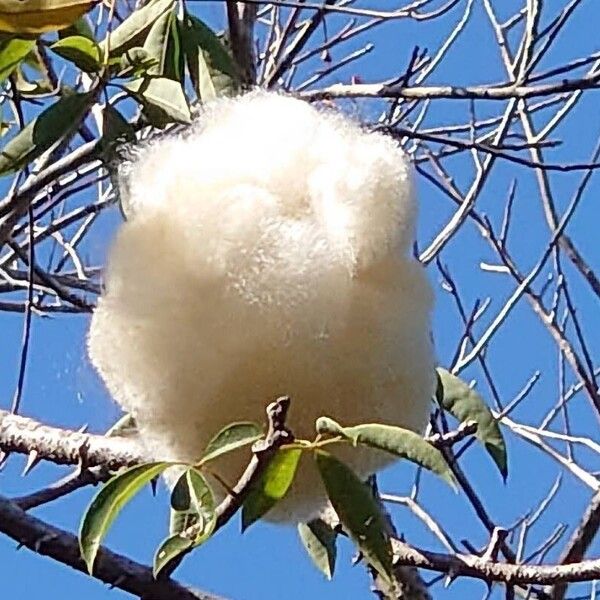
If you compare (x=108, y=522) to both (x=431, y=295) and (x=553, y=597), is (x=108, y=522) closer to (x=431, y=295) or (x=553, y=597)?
(x=431, y=295)

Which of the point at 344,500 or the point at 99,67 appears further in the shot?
the point at 99,67

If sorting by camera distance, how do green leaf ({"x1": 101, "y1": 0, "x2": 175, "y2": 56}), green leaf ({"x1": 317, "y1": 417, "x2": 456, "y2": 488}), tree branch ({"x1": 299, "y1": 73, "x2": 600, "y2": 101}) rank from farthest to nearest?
1. tree branch ({"x1": 299, "y1": 73, "x2": 600, "y2": 101})
2. green leaf ({"x1": 101, "y1": 0, "x2": 175, "y2": 56})
3. green leaf ({"x1": 317, "y1": 417, "x2": 456, "y2": 488})

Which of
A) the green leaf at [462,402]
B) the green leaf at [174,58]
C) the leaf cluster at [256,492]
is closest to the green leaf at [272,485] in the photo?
the leaf cluster at [256,492]

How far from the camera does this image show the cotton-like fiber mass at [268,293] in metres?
0.82

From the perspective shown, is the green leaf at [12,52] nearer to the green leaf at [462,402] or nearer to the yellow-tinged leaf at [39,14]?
the yellow-tinged leaf at [39,14]

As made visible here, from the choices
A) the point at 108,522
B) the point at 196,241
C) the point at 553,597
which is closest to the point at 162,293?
the point at 196,241

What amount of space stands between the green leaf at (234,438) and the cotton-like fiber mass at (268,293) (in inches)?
2.0

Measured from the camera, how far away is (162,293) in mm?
839

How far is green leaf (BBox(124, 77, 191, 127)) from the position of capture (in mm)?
976

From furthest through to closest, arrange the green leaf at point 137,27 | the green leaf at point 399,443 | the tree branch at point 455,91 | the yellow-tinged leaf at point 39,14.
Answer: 1. the tree branch at point 455,91
2. the green leaf at point 137,27
3. the yellow-tinged leaf at point 39,14
4. the green leaf at point 399,443

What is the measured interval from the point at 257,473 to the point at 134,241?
0.61 ft

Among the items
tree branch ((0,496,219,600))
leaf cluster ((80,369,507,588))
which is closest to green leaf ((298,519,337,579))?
tree branch ((0,496,219,600))

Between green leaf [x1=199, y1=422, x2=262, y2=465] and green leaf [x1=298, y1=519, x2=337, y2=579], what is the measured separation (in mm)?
334

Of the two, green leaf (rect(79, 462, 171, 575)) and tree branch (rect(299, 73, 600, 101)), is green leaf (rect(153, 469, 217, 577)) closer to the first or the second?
green leaf (rect(79, 462, 171, 575))
